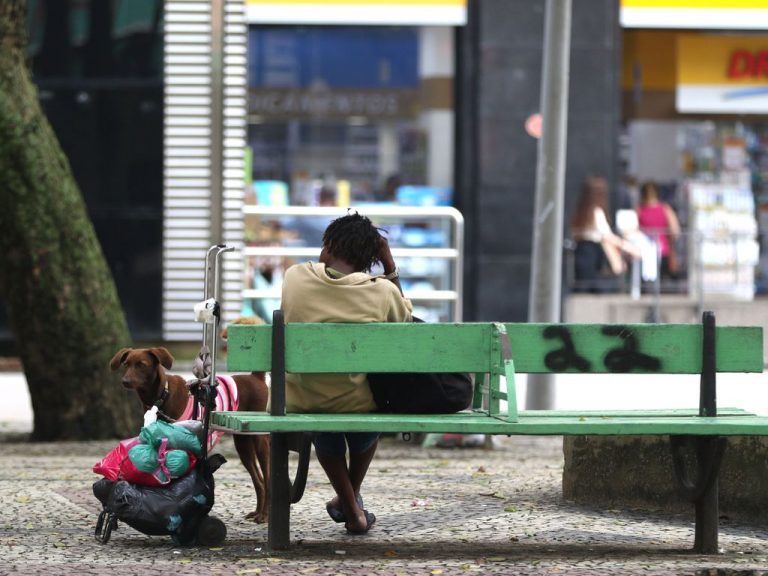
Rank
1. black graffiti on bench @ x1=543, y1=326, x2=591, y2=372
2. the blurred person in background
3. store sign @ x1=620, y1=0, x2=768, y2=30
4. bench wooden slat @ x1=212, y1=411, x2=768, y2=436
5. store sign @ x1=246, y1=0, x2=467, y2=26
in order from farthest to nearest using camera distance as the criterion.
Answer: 1. store sign @ x1=620, y1=0, x2=768, y2=30
2. store sign @ x1=246, y1=0, x2=467, y2=26
3. the blurred person in background
4. black graffiti on bench @ x1=543, y1=326, x2=591, y2=372
5. bench wooden slat @ x1=212, y1=411, x2=768, y2=436

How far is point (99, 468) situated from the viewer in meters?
6.47

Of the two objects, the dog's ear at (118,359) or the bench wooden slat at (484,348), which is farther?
the dog's ear at (118,359)

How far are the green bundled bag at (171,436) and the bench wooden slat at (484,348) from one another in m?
0.46

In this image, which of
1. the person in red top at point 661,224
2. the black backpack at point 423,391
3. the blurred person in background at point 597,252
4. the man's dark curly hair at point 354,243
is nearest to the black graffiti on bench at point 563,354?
the black backpack at point 423,391

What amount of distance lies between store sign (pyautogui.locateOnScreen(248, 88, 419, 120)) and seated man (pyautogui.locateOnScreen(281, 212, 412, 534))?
10951 mm

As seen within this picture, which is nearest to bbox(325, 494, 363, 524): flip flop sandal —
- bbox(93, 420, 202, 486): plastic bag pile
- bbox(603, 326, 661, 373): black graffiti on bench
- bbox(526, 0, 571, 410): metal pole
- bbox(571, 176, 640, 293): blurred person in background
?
bbox(93, 420, 202, 486): plastic bag pile

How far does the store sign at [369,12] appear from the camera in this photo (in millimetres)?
17359

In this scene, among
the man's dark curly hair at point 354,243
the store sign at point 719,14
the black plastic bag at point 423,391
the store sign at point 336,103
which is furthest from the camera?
the store sign at point 719,14

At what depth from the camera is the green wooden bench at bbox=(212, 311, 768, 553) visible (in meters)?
6.01

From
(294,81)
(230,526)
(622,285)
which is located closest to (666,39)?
(622,285)

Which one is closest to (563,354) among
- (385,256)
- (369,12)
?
(385,256)

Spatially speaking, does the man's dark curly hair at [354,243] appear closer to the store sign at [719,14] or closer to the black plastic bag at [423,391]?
the black plastic bag at [423,391]

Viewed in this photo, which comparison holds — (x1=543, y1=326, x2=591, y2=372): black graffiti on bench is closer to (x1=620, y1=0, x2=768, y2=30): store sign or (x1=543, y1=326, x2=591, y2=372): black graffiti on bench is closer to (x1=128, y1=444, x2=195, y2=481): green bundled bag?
(x1=128, y1=444, x2=195, y2=481): green bundled bag

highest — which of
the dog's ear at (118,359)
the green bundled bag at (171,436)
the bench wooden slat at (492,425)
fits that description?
the dog's ear at (118,359)
